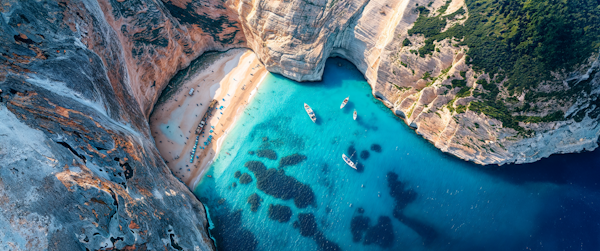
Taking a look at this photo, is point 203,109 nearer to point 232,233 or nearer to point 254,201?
point 254,201

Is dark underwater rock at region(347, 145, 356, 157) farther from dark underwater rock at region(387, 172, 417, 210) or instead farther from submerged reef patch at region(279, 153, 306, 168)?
submerged reef patch at region(279, 153, 306, 168)

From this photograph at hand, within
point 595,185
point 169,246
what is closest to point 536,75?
point 595,185

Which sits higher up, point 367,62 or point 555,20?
point 555,20

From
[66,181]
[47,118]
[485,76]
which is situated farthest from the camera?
[485,76]

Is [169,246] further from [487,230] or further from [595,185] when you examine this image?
[595,185]

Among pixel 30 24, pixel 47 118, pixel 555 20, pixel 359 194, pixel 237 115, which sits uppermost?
pixel 555 20

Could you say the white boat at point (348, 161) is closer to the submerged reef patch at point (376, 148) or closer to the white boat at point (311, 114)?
the submerged reef patch at point (376, 148)
